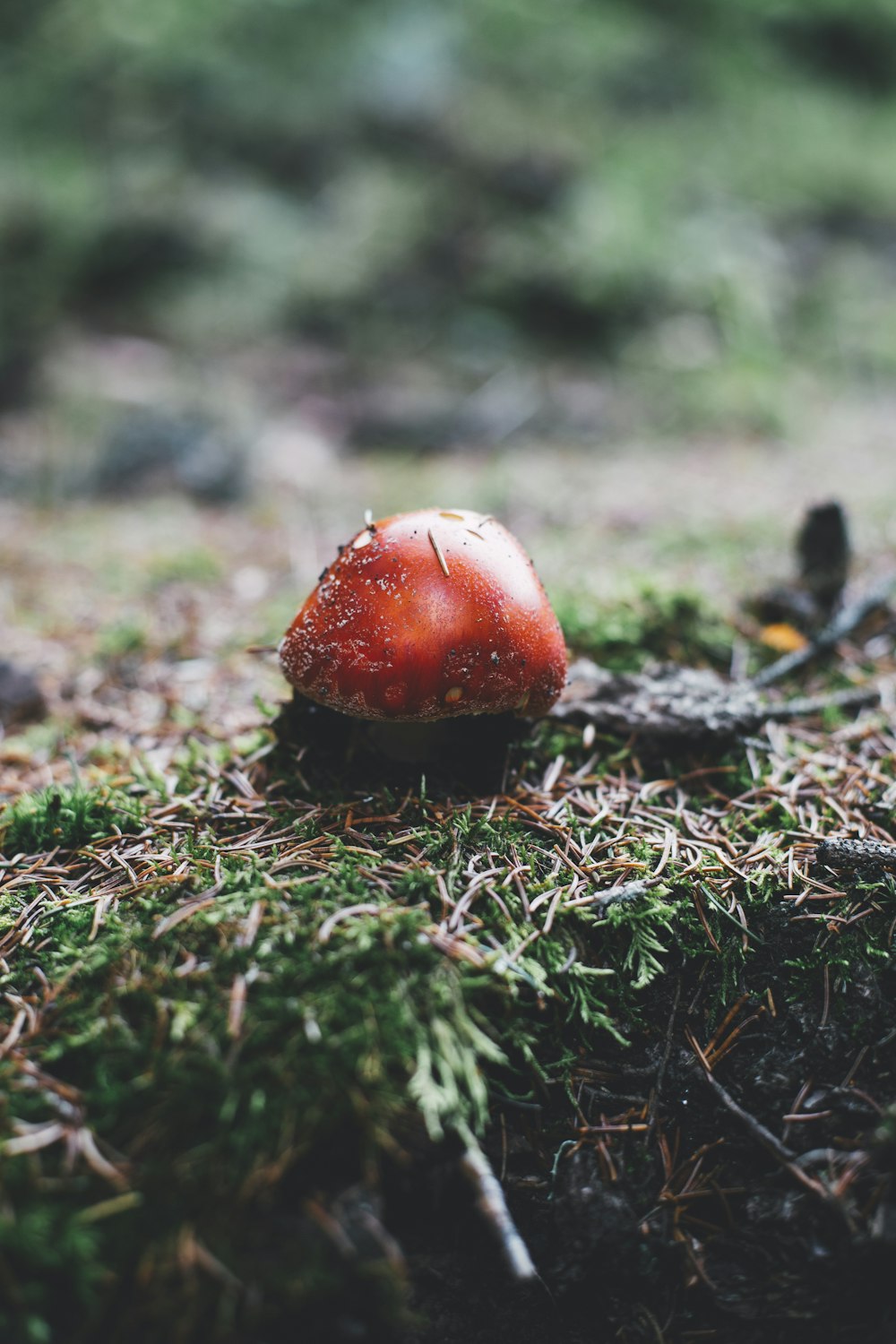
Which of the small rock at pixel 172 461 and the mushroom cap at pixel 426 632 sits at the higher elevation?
the small rock at pixel 172 461

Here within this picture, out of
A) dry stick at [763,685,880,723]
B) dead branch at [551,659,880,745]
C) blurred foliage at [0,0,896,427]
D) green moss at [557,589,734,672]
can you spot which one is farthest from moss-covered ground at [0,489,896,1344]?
blurred foliage at [0,0,896,427]

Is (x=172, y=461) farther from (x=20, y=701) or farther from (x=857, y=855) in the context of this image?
(x=857, y=855)

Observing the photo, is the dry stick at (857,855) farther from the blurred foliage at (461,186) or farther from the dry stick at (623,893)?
the blurred foliage at (461,186)

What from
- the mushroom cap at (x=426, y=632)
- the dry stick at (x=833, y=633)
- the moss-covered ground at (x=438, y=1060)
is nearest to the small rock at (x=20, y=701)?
the moss-covered ground at (x=438, y=1060)

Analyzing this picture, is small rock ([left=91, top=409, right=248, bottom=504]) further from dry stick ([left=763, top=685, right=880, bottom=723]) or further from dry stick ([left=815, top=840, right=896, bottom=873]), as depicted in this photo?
dry stick ([left=815, top=840, right=896, bottom=873])

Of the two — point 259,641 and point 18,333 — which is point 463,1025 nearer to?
point 259,641

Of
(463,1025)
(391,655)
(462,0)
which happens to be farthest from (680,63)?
(463,1025)

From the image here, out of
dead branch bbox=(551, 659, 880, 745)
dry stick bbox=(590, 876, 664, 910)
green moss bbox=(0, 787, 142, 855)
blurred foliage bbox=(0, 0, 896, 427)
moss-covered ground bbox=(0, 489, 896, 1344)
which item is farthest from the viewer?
blurred foliage bbox=(0, 0, 896, 427)
